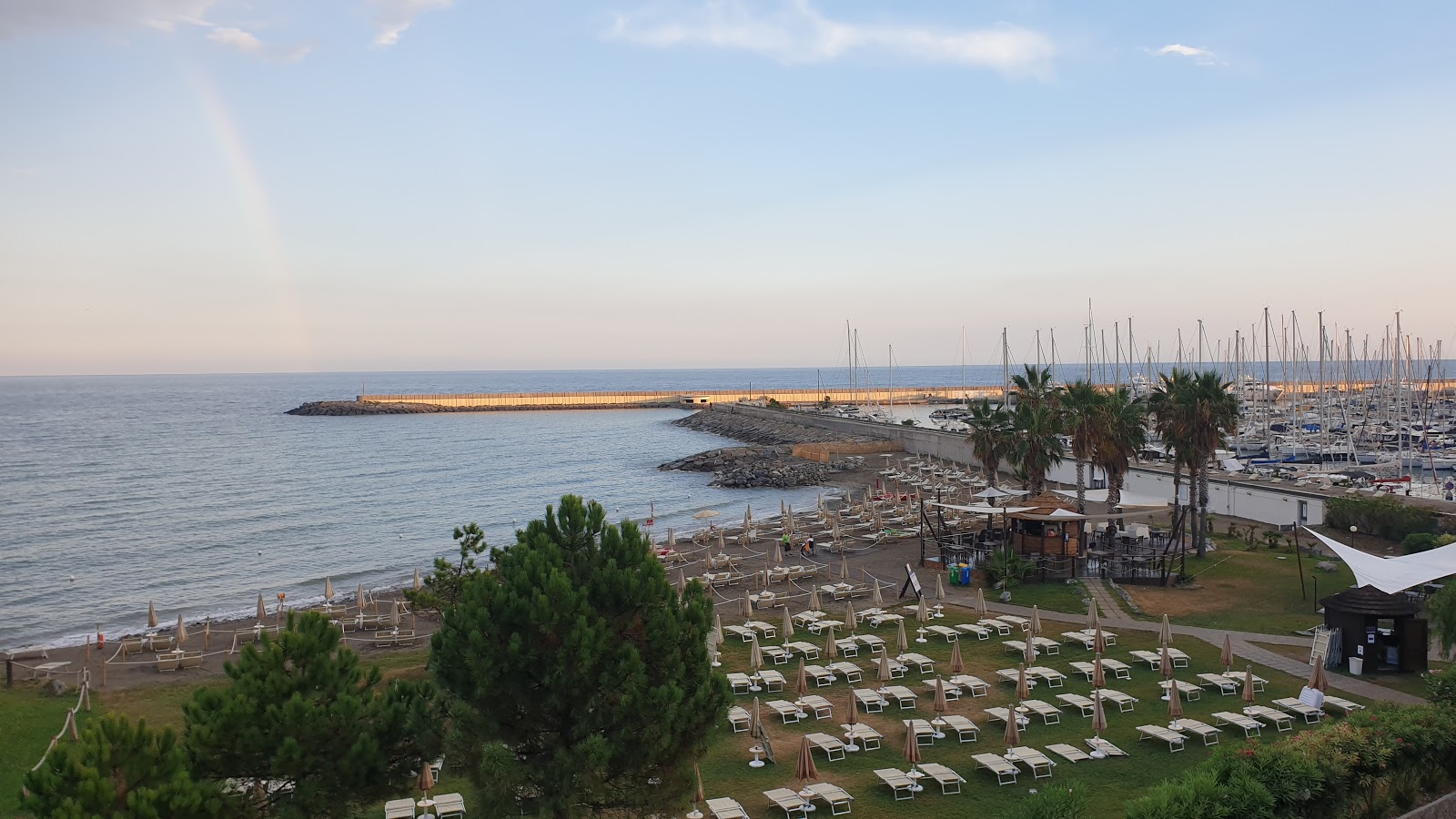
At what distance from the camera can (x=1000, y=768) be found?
1667cm

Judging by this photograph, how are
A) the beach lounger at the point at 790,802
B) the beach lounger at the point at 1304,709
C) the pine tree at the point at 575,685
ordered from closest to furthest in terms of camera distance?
the pine tree at the point at 575,685, the beach lounger at the point at 790,802, the beach lounger at the point at 1304,709

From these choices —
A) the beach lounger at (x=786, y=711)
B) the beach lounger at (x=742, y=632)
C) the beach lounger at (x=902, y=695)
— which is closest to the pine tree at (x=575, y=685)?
the beach lounger at (x=786, y=711)

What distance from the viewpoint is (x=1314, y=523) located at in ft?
134

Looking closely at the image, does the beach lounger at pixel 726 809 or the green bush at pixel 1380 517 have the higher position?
the green bush at pixel 1380 517

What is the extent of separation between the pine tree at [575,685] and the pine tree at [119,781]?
10.0 feet

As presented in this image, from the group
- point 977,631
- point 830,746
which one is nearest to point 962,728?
point 830,746

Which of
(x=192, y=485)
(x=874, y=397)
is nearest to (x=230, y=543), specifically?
(x=192, y=485)

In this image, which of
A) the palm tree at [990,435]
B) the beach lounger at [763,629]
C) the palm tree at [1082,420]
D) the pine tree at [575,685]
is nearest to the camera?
the pine tree at [575,685]

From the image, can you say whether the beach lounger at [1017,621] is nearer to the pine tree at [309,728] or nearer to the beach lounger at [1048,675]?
the beach lounger at [1048,675]

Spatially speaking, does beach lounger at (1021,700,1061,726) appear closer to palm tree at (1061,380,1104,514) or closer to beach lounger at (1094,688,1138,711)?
beach lounger at (1094,688,1138,711)

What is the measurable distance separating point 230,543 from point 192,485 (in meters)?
29.3

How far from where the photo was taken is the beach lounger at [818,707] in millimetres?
20312

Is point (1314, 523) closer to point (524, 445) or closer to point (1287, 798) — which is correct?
point (1287, 798)

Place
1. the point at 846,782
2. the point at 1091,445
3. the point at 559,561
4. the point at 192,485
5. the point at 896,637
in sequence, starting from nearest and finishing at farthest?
the point at 559,561 → the point at 846,782 → the point at 896,637 → the point at 1091,445 → the point at 192,485
